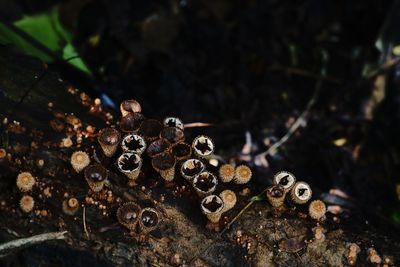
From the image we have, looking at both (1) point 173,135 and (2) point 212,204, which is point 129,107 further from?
(2) point 212,204

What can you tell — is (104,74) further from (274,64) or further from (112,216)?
(112,216)

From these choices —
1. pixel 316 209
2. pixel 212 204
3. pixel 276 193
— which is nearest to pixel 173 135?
pixel 212 204

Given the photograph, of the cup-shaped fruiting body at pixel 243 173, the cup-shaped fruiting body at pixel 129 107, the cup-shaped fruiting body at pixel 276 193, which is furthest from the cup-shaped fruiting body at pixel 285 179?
the cup-shaped fruiting body at pixel 129 107

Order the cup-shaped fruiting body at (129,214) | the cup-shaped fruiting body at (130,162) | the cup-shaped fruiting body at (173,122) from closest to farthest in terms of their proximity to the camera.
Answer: the cup-shaped fruiting body at (129,214)
the cup-shaped fruiting body at (130,162)
the cup-shaped fruiting body at (173,122)

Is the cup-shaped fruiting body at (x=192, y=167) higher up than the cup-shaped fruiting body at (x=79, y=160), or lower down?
lower down

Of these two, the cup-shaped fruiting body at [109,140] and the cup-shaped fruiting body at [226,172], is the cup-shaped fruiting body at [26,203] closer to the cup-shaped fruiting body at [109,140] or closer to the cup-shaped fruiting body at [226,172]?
the cup-shaped fruiting body at [109,140]

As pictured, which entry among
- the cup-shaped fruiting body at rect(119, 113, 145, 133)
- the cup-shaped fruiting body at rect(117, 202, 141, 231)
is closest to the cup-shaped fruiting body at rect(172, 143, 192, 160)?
the cup-shaped fruiting body at rect(119, 113, 145, 133)

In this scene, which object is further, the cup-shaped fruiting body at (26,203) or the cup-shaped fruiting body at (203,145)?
the cup-shaped fruiting body at (203,145)

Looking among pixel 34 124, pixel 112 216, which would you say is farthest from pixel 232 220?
pixel 34 124
